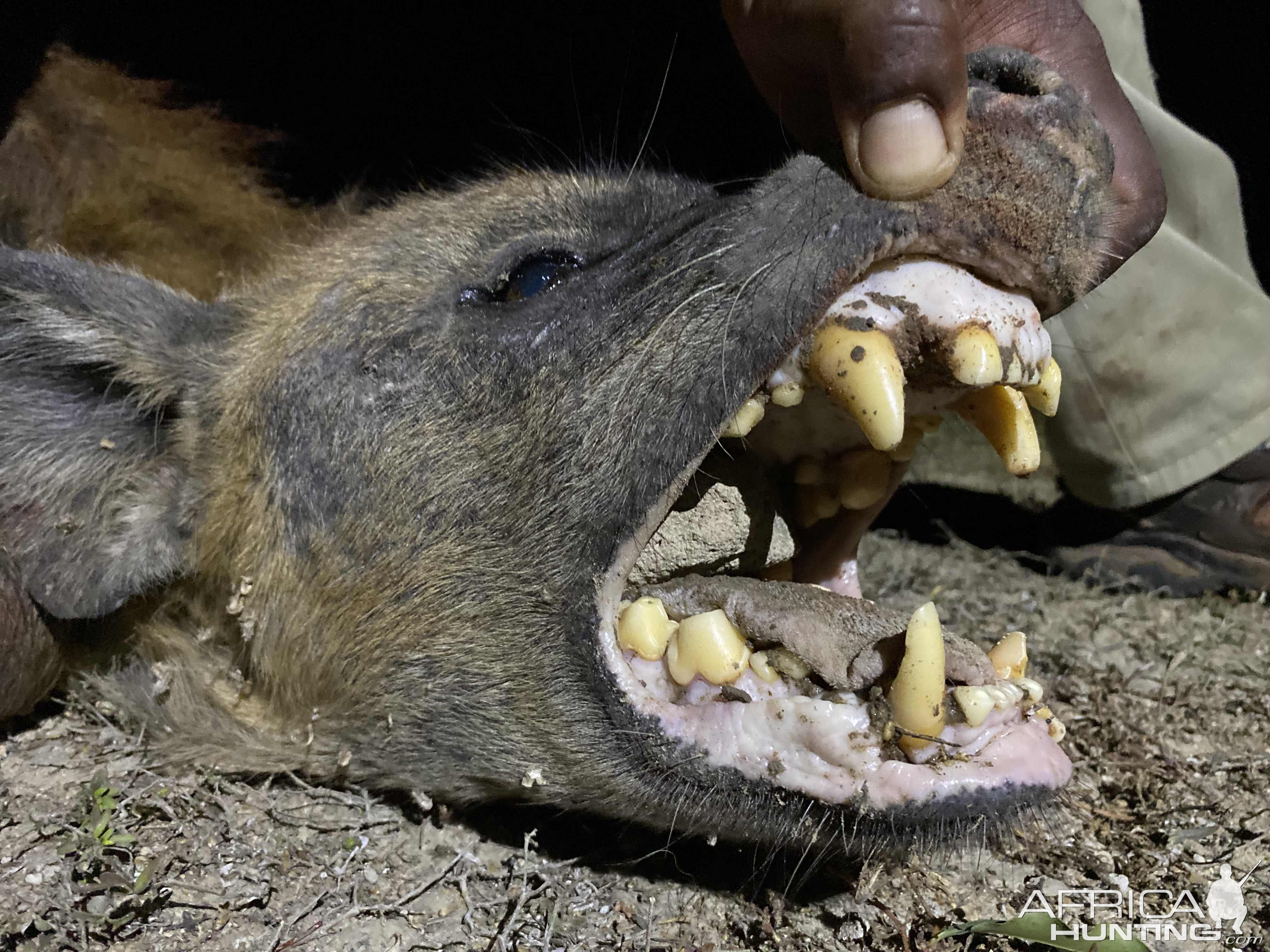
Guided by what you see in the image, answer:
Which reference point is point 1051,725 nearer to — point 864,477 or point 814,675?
point 814,675

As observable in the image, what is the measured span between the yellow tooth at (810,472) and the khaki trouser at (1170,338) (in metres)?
1.36

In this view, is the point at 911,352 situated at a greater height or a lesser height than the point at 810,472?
greater

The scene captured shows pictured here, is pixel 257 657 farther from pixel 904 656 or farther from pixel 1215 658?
pixel 1215 658

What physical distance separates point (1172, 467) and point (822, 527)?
176 cm

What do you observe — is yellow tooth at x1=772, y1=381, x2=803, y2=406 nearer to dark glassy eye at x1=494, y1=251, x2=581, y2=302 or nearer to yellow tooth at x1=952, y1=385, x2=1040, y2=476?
yellow tooth at x1=952, y1=385, x2=1040, y2=476

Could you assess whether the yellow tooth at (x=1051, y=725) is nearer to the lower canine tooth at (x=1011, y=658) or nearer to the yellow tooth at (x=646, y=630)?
the lower canine tooth at (x=1011, y=658)

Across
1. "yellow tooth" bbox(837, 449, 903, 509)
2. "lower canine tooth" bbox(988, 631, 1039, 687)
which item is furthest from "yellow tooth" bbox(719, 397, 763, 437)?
"lower canine tooth" bbox(988, 631, 1039, 687)

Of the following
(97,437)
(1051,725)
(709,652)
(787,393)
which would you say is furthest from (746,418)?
(97,437)

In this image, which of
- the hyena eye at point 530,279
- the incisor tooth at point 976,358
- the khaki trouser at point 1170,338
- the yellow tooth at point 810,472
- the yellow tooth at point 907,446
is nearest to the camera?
the incisor tooth at point 976,358

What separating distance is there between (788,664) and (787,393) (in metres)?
0.52

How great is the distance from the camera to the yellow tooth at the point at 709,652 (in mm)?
1841

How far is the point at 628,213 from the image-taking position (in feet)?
7.86

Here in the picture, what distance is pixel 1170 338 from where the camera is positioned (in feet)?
11.3

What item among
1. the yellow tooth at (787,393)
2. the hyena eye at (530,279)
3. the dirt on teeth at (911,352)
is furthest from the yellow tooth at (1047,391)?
the hyena eye at (530,279)
